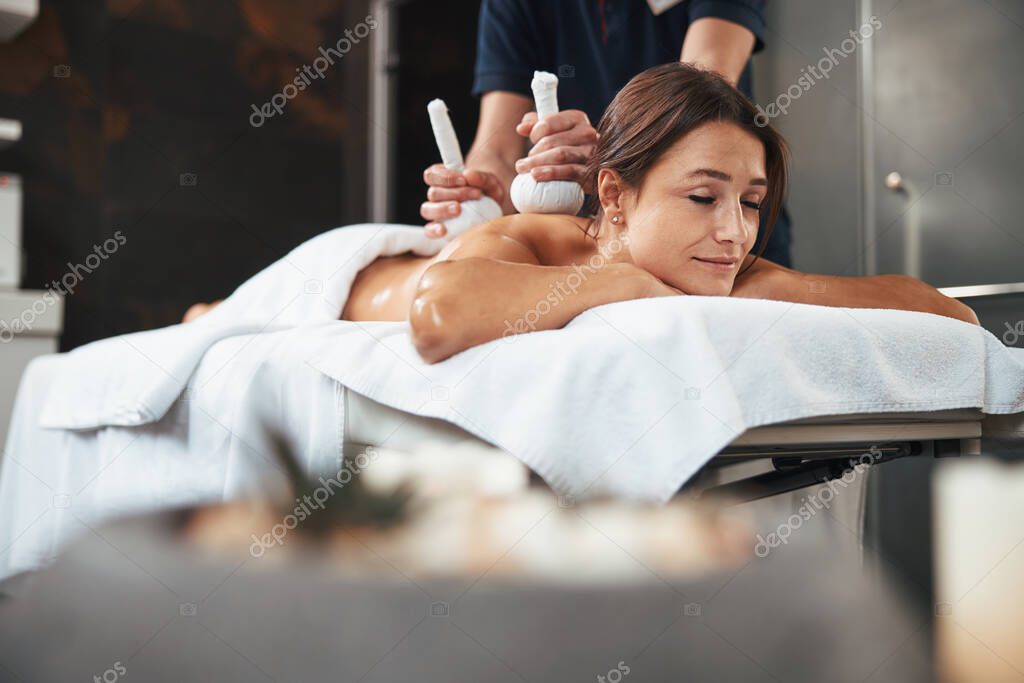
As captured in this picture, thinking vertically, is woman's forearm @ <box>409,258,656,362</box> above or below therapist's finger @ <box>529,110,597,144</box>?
below

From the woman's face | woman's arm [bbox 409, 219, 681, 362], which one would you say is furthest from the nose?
woman's arm [bbox 409, 219, 681, 362]

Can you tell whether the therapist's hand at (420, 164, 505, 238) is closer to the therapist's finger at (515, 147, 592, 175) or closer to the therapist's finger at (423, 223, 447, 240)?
the therapist's finger at (423, 223, 447, 240)

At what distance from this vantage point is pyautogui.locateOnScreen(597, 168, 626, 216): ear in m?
1.11

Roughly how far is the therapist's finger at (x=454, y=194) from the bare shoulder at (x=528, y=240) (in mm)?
231

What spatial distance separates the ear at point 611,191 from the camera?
1105 millimetres

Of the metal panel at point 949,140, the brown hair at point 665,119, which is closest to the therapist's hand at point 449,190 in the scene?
the brown hair at point 665,119

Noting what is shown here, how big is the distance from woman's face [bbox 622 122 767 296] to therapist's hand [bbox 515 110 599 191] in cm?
14

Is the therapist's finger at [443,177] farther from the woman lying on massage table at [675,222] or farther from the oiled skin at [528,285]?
the woman lying on massage table at [675,222]

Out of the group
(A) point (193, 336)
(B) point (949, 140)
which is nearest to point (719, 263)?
(A) point (193, 336)

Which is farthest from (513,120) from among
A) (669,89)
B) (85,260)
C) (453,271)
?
(85,260)

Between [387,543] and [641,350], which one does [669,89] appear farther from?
[387,543]

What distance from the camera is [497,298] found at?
841 mm

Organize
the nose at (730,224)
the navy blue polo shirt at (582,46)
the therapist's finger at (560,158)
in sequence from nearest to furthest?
the nose at (730,224) < the therapist's finger at (560,158) < the navy blue polo shirt at (582,46)

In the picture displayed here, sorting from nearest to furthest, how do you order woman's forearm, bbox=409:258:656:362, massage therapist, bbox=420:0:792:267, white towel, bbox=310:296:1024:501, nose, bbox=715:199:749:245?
white towel, bbox=310:296:1024:501, woman's forearm, bbox=409:258:656:362, nose, bbox=715:199:749:245, massage therapist, bbox=420:0:792:267
